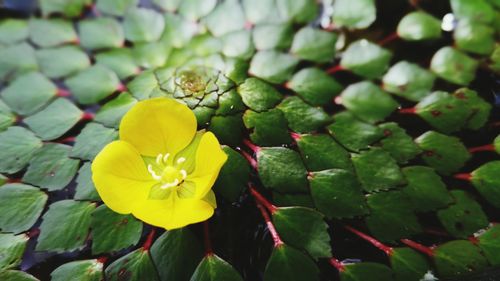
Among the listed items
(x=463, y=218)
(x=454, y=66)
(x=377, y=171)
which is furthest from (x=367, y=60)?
(x=463, y=218)

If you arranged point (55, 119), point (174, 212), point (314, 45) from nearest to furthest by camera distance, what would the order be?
point (174, 212) < point (55, 119) < point (314, 45)

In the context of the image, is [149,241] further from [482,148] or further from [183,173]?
[482,148]

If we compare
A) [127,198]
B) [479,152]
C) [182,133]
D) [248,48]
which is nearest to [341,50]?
[248,48]

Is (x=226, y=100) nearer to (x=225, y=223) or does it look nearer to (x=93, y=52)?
(x=225, y=223)

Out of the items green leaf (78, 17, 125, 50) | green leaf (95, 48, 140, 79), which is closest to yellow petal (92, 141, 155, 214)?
green leaf (95, 48, 140, 79)

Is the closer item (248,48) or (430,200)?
(430,200)

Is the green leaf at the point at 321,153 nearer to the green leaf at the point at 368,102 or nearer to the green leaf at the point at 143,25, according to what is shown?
the green leaf at the point at 368,102
